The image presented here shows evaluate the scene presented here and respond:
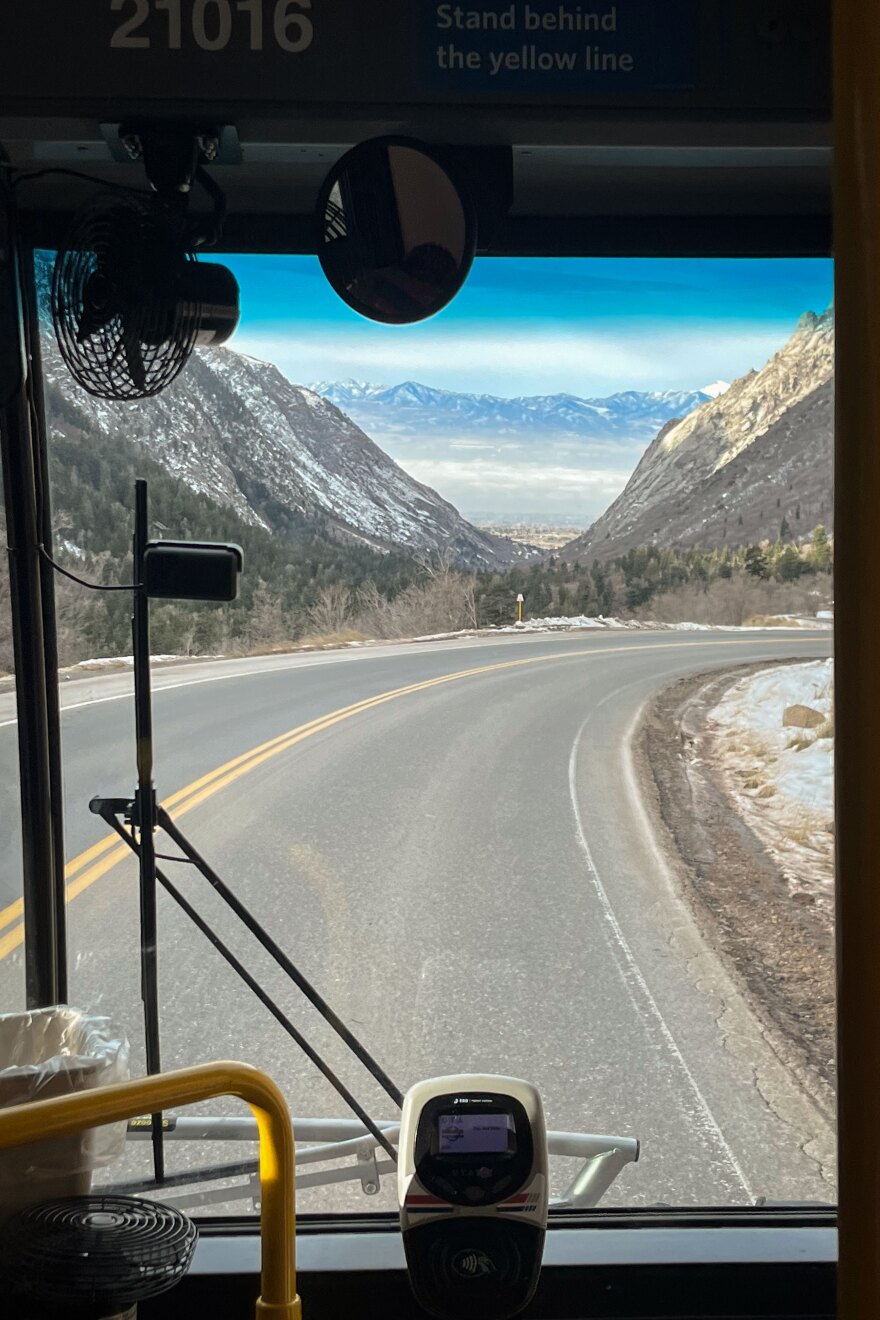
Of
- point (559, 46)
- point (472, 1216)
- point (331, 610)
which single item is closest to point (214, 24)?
point (559, 46)

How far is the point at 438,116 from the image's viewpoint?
5.36 feet

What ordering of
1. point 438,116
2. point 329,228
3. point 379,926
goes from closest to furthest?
point 438,116
point 329,228
point 379,926

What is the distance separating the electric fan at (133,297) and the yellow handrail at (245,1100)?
43.5 inches

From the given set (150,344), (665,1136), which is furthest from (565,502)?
(665,1136)

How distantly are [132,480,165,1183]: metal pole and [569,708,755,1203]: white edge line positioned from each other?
759 mm

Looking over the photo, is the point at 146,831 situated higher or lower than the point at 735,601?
lower

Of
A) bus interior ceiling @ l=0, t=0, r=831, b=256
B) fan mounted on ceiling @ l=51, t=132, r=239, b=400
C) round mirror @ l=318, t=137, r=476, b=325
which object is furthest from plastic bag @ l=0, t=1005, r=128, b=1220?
bus interior ceiling @ l=0, t=0, r=831, b=256

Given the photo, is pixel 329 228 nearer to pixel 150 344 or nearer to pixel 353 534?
pixel 150 344

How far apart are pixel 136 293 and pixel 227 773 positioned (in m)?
0.85

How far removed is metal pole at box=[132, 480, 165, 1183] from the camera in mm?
1944

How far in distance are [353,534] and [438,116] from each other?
2.38ft

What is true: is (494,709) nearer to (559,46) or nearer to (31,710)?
(31,710)

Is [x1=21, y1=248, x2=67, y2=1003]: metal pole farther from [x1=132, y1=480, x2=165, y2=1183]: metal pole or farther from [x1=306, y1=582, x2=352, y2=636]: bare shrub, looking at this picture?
[x1=306, y1=582, x2=352, y2=636]: bare shrub

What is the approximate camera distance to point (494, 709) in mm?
2121
